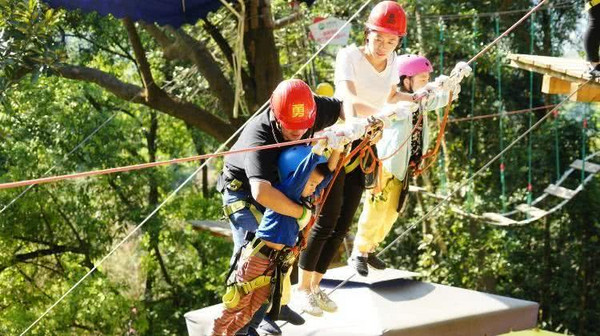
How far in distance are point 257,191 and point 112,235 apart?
30.0 feet

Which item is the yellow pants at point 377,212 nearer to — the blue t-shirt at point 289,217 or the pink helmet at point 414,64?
the pink helmet at point 414,64

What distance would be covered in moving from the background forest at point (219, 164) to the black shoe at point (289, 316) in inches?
217

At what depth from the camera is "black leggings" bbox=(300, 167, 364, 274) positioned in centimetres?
405

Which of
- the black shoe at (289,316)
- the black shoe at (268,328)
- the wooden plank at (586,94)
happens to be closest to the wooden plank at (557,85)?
the wooden plank at (586,94)

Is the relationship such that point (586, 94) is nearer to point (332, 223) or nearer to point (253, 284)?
point (332, 223)

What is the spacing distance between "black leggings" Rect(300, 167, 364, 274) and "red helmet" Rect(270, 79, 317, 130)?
626 mm

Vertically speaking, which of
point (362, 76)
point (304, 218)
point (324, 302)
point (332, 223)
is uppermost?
point (362, 76)

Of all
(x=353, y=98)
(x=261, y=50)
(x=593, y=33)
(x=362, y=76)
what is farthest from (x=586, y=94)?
(x=261, y=50)

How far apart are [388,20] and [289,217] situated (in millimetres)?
1045

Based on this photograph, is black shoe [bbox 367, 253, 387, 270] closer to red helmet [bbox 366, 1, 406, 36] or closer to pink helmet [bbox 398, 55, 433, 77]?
pink helmet [bbox 398, 55, 433, 77]

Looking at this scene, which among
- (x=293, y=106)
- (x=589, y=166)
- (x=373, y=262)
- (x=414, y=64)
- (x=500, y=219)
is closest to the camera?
(x=293, y=106)

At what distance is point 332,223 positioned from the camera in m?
4.10

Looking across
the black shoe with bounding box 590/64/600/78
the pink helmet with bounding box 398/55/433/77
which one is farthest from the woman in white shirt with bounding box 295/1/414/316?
the black shoe with bounding box 590/64/600/78

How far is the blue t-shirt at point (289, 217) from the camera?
339 cm
